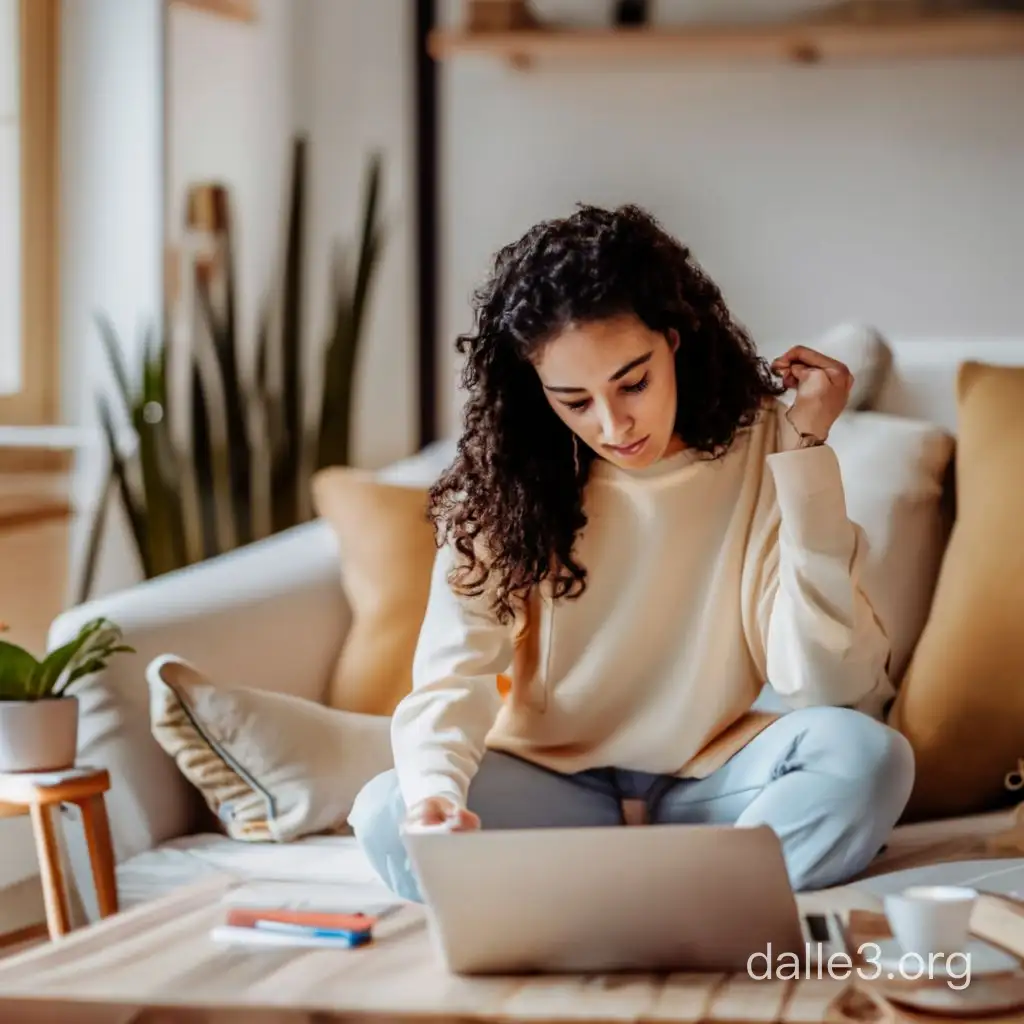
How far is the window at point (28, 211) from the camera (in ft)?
10.1

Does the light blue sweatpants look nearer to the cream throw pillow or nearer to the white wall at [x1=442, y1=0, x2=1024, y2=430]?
the cream throw pillow

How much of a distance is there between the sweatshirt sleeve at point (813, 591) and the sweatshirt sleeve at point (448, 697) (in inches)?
10.8

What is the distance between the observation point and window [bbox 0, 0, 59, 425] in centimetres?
309

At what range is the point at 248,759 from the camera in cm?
187

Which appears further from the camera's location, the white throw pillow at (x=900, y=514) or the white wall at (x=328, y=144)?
the white wall at (x=328, y=144)

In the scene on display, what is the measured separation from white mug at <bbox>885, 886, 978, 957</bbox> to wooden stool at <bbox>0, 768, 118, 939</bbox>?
3.29ft

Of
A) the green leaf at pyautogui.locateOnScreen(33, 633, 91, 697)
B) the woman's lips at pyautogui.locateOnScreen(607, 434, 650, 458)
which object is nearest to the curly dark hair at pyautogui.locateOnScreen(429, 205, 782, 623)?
the woman's lips at pyautogui.locateOnScreen(607, 434, 650, 458)

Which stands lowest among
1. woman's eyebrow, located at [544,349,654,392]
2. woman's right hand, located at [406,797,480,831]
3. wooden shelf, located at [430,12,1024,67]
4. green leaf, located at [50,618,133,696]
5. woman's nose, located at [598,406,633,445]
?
woman's right hand, located at [406,797,480,831]

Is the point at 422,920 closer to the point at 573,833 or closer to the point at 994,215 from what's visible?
the point at 573,833

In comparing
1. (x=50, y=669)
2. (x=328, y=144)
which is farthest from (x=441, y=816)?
(x=328, y=144)

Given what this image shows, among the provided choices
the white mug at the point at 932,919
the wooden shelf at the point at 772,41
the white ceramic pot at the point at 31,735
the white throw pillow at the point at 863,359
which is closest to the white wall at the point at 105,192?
the wooden shelf at the point at 772,41

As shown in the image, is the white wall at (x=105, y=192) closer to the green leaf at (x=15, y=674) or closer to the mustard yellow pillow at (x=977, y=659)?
the green leaf at (x=15, y=674)

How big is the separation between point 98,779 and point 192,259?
67.8 inches

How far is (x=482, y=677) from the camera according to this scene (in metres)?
1.60
